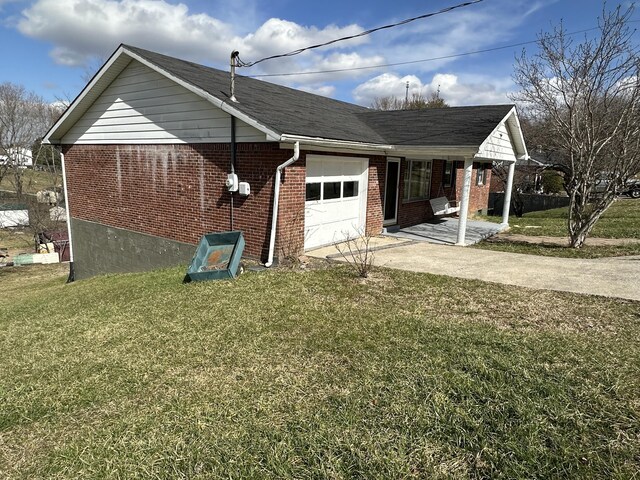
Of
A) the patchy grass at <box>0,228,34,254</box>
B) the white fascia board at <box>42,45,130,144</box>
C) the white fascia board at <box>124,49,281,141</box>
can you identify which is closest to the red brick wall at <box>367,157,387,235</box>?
the white fascia board at <box>124,49,281,141</box>

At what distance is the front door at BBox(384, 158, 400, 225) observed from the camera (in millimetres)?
12359

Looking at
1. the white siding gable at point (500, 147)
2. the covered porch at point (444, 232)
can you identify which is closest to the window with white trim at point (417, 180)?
the covered porch at point (444, 232)

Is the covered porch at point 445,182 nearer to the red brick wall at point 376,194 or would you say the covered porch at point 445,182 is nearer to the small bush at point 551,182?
the red brick wall at point 376,194

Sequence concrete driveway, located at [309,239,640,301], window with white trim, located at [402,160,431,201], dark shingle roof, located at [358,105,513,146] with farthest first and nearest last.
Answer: window with white trim, located at [402,160,431,201], dark shingle roof, located at [358,105,513,146], concrete driveway, located at [309,239,640,301]

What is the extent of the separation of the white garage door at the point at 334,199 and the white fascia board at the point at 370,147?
312 millimetres

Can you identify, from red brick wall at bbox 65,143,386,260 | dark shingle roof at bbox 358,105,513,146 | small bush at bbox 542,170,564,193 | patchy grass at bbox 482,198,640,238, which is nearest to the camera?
red brick wall at bbox 65,143,386,260

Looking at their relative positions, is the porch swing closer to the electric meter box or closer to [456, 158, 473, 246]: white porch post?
[456, 158, 473, 246]: white porch post

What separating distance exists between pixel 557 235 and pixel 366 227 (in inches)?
250

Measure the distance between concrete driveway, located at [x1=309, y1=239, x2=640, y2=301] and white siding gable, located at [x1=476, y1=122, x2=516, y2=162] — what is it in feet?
10.5

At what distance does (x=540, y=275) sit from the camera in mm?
7383

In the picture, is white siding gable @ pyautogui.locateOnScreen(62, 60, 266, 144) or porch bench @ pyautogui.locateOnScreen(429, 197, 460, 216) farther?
porch bench @ pyautogui.locateOnScreen(429, 197, 460, 216)

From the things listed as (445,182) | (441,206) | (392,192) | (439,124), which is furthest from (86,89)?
(445,182)

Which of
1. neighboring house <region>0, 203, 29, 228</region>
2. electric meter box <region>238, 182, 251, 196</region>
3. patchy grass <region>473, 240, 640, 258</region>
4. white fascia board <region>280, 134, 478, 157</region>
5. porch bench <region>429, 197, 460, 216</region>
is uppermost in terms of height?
white fascia board <region>280, 134, 478, 157</region>

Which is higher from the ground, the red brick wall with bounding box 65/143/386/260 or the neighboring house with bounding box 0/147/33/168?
the neighboring house with bounding box 0/147/33/168
